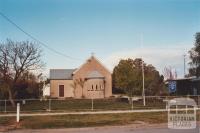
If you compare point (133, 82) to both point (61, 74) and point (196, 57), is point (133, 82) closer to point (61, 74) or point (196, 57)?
point (196, 57)

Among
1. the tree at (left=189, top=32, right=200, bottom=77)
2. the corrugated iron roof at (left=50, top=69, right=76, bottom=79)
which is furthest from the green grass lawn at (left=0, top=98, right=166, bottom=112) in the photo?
the corrugated iron roof at (left=50, top=69, right=76, bottom=79)

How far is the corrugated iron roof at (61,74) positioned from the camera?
75.8m

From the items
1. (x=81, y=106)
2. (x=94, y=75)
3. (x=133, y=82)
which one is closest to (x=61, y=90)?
(x=94, y=75)

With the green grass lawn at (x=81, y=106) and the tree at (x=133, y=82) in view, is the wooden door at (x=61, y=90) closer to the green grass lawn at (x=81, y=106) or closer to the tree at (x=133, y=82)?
the tree at (x=133, y=82)

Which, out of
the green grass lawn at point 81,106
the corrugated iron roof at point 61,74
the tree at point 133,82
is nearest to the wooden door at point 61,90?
the corrugated iron roof at point 61,74

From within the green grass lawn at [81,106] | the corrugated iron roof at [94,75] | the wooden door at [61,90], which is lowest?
the green grass lawn at [81,106]

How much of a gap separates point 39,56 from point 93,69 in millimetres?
27840

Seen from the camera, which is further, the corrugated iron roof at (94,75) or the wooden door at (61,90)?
the wooden door at (61,90)

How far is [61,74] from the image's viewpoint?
77500 millimetres

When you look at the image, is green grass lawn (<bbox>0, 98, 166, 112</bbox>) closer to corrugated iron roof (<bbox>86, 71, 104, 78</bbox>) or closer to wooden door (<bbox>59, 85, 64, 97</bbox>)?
corrugated iron roof (<bbox>86, 71, 104, 78</bbox>)

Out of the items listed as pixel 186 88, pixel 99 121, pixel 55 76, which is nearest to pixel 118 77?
pixel 186 88

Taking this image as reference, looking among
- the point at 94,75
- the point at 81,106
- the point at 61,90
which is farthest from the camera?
the point at 61,90

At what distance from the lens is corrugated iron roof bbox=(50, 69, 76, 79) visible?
2983 inches

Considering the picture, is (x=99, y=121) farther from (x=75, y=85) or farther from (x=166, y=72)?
(x=166, y=72)
